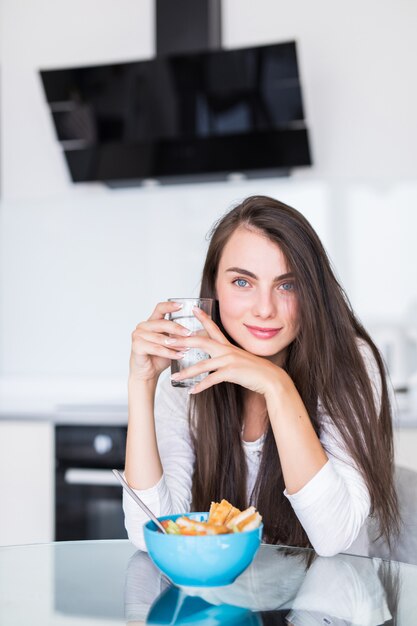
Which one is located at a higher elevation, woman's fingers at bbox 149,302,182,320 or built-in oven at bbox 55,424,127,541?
woman's fingers at bbox 149,302,182,320

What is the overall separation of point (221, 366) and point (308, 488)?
0.79ft

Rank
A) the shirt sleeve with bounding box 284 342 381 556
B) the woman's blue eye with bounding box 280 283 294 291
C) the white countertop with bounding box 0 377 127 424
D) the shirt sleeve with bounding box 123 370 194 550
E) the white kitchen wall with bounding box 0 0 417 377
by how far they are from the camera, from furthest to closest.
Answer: the white kitchen wall with bounding box 0 0 417 377, the white countertop with bounding box 0 377 127 424, the woman's blue eye with bounding box 280 283 294 291, the shirt sleeve with bounding box 123 370 194 550, the shirt sleeve with bounding box 284 342 381 556

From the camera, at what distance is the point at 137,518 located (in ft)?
4.36

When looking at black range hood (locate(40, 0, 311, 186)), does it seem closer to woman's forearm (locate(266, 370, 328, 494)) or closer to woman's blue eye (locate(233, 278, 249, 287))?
woman's blue eye (locate(233, 278, 249, 287))

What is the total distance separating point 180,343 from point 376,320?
178 cm

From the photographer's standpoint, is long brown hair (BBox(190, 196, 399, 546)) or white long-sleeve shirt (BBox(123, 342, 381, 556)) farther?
long brown hair (BBox(190, 196, 399, 546))

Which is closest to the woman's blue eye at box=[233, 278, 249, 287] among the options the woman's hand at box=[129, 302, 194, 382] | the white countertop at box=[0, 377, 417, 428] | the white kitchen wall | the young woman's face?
the young woman's face

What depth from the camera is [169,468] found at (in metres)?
1.50

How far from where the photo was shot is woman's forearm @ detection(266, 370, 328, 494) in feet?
3.98

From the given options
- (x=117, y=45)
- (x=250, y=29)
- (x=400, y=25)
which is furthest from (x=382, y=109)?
(x=117, y=45)

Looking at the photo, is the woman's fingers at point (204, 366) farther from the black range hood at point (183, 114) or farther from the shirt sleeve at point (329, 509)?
the black range hood at point (183, 114)

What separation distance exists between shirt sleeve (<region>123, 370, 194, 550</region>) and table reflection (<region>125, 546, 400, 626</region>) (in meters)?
0.15

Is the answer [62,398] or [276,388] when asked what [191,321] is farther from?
[62,398]

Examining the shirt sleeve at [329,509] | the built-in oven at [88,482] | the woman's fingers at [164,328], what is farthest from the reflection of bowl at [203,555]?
the built-in oven at [88,482]
